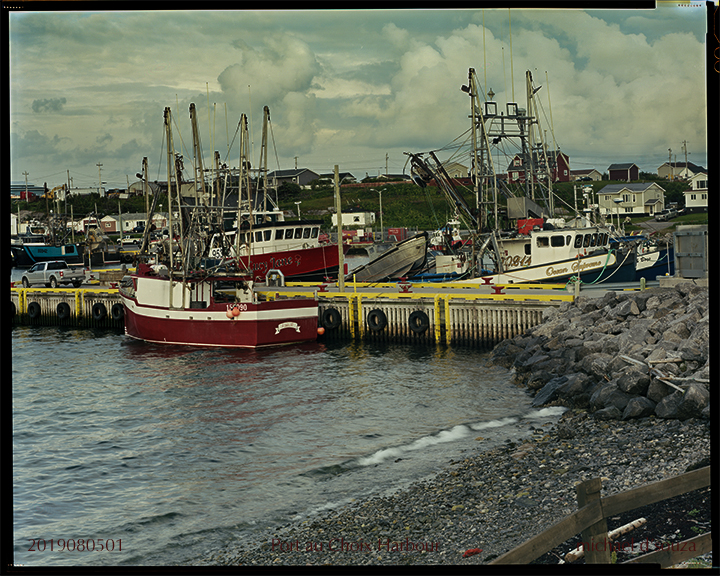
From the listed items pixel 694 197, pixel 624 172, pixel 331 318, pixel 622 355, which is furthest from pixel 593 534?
pixel 624 172

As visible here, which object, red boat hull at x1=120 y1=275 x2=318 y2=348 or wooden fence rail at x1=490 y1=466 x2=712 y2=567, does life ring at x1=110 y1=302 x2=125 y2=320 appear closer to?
red boat hull at x1=120 y1=275 x2=318 y2=348

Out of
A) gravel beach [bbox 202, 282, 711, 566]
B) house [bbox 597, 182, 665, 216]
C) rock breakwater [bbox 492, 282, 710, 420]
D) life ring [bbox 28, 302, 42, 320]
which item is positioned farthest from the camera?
house [bbox 597, 182, 665, 216]

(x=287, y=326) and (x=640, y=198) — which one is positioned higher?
(x=640, y=198)

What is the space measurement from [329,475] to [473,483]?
3.14 m

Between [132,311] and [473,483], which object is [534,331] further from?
[132,311]

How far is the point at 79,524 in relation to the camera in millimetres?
12391

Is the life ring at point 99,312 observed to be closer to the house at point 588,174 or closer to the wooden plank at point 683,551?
the wooden plank at point 683,551

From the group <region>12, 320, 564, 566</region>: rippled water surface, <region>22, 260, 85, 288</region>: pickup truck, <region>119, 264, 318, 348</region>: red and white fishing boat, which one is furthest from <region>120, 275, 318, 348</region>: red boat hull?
<region>22, 260, 85, 288</region>: pickup truck

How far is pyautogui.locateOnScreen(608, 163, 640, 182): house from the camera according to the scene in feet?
342

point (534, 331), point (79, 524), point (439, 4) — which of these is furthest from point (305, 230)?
point (439, 4)

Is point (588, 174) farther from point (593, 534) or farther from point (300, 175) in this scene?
point (593, 534)

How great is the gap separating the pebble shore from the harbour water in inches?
28.8

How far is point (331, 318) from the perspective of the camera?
102ft

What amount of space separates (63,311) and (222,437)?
25.6 meters
